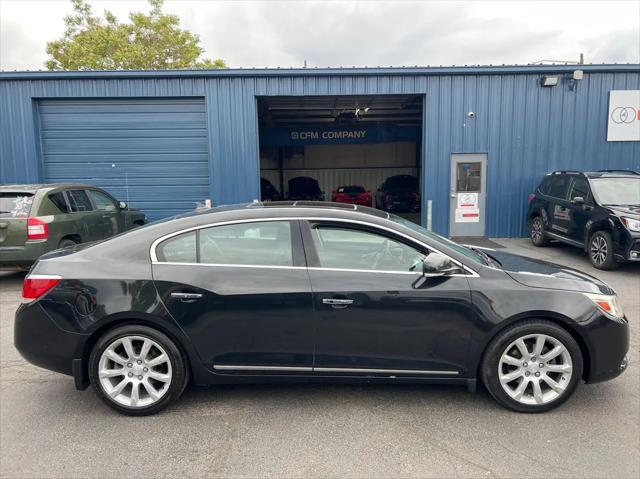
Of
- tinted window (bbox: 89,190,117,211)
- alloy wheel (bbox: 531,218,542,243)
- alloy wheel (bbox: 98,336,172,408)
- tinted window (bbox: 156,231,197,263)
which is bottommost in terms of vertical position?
alloy wheel (bbox: 98,336,172,408)

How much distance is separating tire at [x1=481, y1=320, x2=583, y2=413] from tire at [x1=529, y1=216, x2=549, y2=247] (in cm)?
765

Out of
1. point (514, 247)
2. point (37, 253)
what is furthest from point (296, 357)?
point (514, 247)

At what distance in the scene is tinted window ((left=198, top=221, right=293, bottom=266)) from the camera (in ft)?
10.2

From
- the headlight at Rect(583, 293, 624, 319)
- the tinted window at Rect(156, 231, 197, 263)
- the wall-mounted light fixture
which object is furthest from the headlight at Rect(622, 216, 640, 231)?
the tinted window at Rect(156, 231, 197, 263)

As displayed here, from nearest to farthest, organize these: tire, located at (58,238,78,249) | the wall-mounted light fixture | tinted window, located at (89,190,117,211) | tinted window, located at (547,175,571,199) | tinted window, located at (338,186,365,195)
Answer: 1. tire, located at (58,238,78,249)
2. tinted window, located at (89,190,117,211)
3. tinted window, located at (547,175,571,199)
4. the wall-mounted light fixture
5. tinted window, located at (338,186,365,195)

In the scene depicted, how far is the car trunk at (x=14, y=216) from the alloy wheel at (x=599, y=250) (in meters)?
9.33

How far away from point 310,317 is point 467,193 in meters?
9.40

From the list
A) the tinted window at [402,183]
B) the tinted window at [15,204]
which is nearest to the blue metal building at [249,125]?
the tinted window at [15,204]

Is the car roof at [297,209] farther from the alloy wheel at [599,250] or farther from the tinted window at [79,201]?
the alloy wheel at [599,250]

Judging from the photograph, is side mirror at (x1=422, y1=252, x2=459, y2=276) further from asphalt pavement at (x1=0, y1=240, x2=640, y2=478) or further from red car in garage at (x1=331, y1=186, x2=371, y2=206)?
red car in garage at (x1=331, y1=186, x2=371, y2=206)

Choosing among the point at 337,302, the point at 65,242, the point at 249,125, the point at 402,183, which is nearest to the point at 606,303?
the point at 337,302

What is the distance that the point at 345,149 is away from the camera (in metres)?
28.4

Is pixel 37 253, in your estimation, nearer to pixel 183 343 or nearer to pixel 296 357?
pixel 183 343

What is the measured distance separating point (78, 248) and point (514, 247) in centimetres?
928
